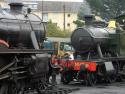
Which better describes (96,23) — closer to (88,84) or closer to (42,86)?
(88,84)

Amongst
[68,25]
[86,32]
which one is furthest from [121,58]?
[68,25]

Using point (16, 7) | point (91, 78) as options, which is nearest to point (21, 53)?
point (16, 7)

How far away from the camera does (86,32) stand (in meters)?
19.5

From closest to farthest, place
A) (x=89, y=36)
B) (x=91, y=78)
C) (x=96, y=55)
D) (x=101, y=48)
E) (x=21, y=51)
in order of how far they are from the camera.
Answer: (x=21, y=51), (x=91, y=78), (x=89, y=36), (x=96, y=55), (x=101, y=48)

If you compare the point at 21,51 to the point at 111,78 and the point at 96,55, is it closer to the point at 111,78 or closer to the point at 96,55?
the point at 96,55

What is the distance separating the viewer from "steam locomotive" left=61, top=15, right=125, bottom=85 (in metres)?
18.5

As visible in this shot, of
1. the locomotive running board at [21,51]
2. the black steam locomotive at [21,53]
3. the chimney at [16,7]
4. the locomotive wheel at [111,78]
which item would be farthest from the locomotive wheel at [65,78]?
the chimney at [16,7]

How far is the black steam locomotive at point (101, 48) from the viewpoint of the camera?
1883 cm

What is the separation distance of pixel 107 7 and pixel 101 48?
93.8ft

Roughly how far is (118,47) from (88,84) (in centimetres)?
300

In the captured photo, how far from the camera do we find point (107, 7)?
158 feet

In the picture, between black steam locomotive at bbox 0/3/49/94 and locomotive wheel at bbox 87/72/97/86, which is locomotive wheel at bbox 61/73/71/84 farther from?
black steam locomotive at bbox 0/3/49/94

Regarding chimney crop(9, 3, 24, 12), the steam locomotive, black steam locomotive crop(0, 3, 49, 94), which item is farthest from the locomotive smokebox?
chimney crop(9, 3, 24, 12)

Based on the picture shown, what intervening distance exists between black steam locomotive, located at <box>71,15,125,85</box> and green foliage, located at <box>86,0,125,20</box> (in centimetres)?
2455
